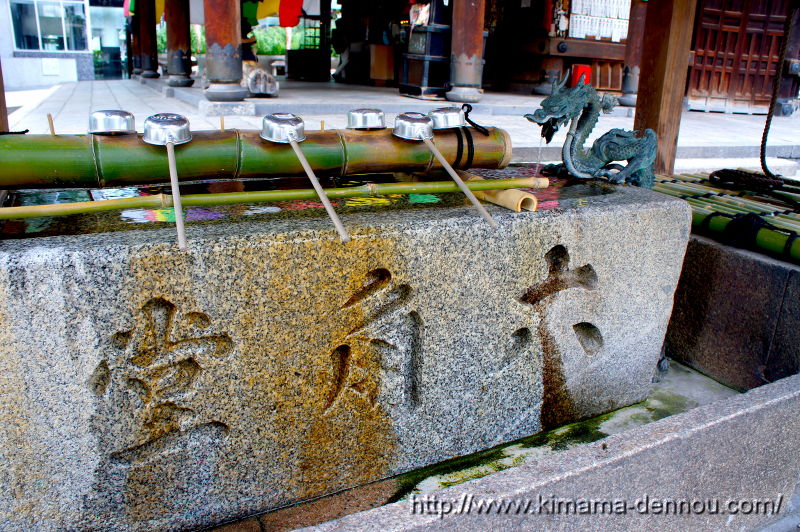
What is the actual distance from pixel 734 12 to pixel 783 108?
6.76 feet

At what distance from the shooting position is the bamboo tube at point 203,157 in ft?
5.76

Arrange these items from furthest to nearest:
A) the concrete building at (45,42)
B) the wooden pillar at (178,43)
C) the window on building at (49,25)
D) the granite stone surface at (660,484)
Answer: the window on building at (49,25), the concrete building at (45,42), the wooden pillar at (178,43), the granite stone surface at (660,484)

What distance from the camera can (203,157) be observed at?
6.29 feet

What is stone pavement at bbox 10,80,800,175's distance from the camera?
20.4ft

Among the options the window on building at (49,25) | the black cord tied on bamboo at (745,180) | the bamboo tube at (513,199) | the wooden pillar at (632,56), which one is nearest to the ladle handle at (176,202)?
the bamboo tube at (513,199)

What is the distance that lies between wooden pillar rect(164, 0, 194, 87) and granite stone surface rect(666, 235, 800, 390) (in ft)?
34.8

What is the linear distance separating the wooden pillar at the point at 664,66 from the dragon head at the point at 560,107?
1.38 meters

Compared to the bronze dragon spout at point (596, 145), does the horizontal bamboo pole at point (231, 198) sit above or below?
below

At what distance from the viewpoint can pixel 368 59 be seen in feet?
46.3

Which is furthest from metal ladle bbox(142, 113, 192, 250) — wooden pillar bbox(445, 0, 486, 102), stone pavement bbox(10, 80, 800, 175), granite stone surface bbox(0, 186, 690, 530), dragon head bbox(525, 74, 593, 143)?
wooden pillar bbox(445, 0, 486, 102)

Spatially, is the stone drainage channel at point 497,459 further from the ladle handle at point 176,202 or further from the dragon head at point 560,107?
the dragon head at point 560,107

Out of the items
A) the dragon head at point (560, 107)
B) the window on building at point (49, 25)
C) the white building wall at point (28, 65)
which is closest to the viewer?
the dragon head at point (560, 107)

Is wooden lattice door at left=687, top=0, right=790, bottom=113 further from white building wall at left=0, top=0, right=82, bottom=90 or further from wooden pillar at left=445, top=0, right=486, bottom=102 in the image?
white building wall at left=0, top=0, right=82, bottom=90

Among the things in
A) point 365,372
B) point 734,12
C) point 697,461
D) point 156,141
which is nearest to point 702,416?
point 697,461
